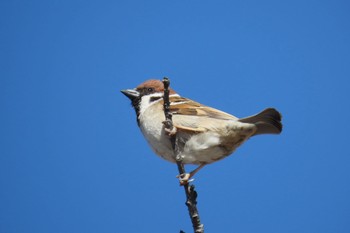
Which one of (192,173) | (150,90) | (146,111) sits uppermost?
(150,90)

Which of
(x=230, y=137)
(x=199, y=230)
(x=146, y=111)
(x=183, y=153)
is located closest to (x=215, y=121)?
(x=230, y=137)

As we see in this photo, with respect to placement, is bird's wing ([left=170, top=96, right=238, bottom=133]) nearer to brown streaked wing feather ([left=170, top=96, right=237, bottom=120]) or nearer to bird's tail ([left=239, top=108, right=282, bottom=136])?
brown streaked wing feather ([left=170, top=96, right=237, bottom=120])

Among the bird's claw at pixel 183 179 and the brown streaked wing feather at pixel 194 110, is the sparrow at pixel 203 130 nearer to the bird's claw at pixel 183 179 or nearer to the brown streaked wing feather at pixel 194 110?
the brown streaked wing feather at pixel 194 110

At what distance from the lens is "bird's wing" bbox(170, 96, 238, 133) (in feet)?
14.3

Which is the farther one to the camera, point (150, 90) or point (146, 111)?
point (150, 90)

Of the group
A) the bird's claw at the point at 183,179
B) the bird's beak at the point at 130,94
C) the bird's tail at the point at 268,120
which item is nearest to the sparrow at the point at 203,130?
the bird's tail at the point at 268,120

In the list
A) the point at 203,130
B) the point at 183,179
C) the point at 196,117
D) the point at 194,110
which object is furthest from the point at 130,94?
the point at 183,179

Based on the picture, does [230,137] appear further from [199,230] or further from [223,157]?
[199,230]

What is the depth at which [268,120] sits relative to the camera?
423 cm

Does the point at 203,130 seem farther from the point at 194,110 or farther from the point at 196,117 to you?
the point at 194,110

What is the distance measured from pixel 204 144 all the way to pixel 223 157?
1.19 feet

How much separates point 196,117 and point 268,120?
0.81 meters

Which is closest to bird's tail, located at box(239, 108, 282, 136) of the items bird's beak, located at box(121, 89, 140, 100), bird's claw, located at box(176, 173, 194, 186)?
bird's claw, located at box(176, 173, 194, 186)

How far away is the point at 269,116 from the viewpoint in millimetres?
→ 4191
